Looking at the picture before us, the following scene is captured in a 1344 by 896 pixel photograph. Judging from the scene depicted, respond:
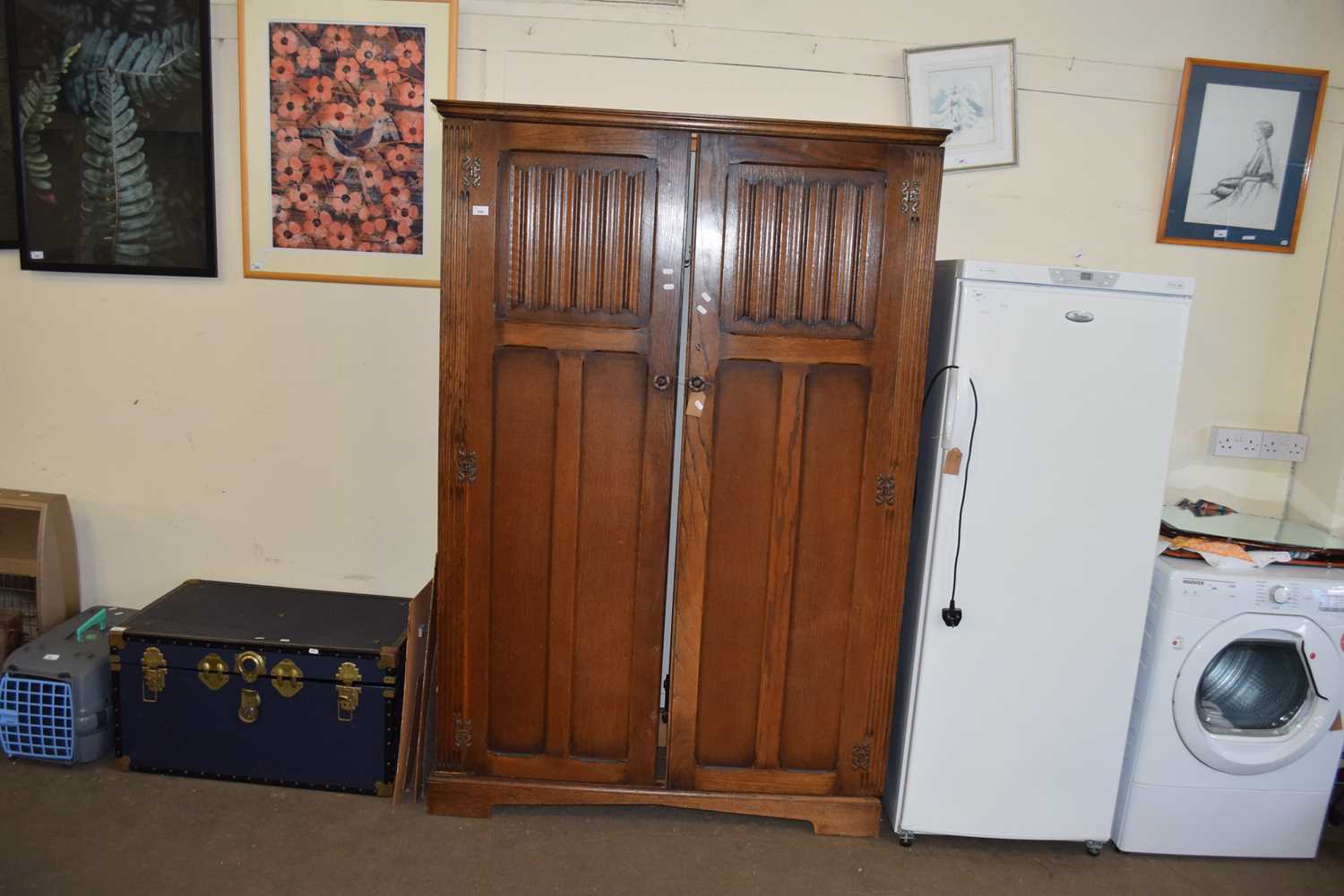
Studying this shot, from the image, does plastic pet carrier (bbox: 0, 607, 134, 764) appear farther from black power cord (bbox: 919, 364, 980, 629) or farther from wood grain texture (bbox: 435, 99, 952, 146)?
black power cord (bbox: 919, 364, 980, 629)

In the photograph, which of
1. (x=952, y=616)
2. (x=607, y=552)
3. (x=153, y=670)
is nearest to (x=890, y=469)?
(x=952, y=616)

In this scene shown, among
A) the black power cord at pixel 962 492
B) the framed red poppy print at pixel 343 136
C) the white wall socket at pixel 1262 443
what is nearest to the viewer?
the black power cord at pixel 962 492

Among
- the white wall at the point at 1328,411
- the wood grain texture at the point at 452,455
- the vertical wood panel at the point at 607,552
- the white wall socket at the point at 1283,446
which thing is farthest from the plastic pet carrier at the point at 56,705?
the white wall at the point at 1328,411

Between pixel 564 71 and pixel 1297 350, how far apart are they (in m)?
2.44

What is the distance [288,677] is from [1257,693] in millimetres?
2654

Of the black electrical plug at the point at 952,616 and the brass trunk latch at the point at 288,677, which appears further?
the brass trunk latch at the point at 288,677

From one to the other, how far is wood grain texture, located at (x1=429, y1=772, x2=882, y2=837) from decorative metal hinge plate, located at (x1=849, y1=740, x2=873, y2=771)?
0.30 ft

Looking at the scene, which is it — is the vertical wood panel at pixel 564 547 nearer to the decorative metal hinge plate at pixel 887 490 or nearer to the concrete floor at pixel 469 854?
the concrete floor at pixel 469 854

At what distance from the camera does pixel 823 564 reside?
2215 mm

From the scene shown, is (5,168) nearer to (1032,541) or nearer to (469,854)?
(469,854)

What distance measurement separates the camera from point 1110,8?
256 cm

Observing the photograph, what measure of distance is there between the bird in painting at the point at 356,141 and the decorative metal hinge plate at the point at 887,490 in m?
1.74

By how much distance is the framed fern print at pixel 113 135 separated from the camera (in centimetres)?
259

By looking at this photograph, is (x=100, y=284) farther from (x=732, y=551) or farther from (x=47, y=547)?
(x=732, y=551)
